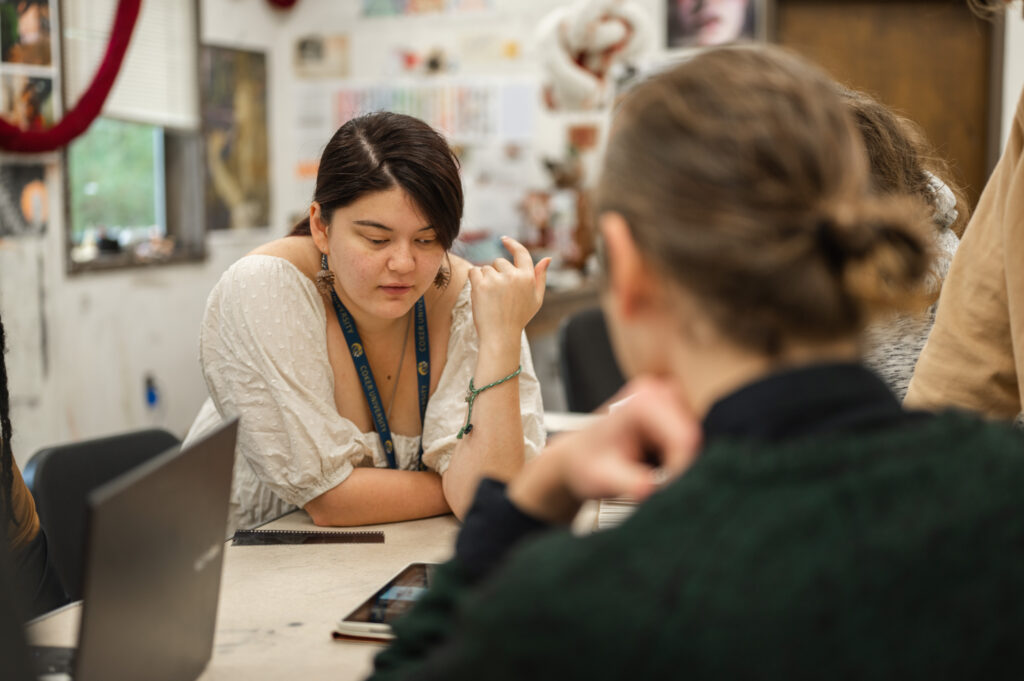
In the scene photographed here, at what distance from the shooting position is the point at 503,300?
165 cm

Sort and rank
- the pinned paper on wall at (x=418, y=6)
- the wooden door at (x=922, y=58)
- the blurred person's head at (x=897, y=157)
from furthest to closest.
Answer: the pinned paper on wall at (x=418, y=6), the wooden door at (x=922, y=58), the blurred person's head at (x=897, y=157)

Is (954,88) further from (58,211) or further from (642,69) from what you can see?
(58,211)

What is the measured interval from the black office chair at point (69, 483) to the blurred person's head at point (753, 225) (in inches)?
53.7

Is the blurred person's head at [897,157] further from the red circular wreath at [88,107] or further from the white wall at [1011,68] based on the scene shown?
the red circular wreath at [88,107]

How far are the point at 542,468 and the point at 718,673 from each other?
0.28 metres

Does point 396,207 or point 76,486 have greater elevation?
point 396,207

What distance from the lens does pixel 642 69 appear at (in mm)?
4523

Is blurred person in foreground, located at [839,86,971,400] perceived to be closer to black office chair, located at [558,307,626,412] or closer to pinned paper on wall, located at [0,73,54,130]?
black office chair, located at [558,307,626,412]

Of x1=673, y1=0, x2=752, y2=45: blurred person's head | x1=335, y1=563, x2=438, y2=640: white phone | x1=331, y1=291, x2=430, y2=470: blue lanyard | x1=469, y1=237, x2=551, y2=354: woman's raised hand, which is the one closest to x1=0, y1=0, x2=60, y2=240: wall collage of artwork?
x1=331, y1=291, x2=430, y2=470: blue lanyard

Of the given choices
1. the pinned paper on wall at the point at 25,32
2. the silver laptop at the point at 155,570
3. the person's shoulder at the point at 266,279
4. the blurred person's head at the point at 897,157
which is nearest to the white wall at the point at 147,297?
the pinned paper on wall at the point at 25,32

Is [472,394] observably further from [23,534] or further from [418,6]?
[418,6]

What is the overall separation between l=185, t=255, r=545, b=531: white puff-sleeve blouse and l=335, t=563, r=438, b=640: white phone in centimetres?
36

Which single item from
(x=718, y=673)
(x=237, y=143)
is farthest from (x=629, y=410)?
(x=237, y=143)

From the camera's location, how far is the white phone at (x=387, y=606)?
110 centimetres
